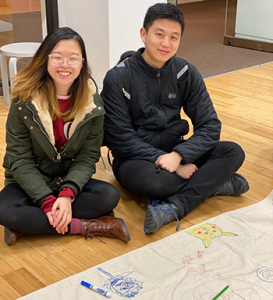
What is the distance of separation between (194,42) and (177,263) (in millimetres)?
3930

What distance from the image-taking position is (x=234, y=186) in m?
1.87

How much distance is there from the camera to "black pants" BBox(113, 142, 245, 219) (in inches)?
67.7

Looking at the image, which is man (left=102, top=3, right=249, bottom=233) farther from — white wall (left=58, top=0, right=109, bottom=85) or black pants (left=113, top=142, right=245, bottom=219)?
white wall (left=58, top=0, right=109, bottom=85)

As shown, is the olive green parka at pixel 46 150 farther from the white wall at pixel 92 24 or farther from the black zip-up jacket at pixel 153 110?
the white wall at pixel 92 24

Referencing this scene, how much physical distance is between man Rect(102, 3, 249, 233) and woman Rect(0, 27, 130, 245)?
0.51ft

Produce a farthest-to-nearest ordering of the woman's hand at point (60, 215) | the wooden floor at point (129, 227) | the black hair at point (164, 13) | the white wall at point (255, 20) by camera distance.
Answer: the white wall at point (255, 20) → the black hair at point (164, 13) → the woman's hand at point (60, 215) → the wooden floor at point (129, 227)

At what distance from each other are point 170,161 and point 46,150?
1.63ft

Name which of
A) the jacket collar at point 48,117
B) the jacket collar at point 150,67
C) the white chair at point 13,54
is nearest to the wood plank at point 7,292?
the jacket collar at point 48,117

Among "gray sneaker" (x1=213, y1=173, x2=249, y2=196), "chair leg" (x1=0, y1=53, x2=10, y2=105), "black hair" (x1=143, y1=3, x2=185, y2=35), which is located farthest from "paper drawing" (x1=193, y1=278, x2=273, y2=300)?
"chair leg" (x1=0, y1=53, x2=10, y2=105)

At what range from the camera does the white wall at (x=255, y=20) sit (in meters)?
4.69

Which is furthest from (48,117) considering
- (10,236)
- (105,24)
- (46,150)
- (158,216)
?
(105,24)

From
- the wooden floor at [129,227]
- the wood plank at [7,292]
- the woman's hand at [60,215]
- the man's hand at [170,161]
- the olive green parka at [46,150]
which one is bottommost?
the wooden floor at [129,227]

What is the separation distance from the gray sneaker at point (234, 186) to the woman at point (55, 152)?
1.68 feet

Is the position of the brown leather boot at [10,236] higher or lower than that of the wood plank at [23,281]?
higher
